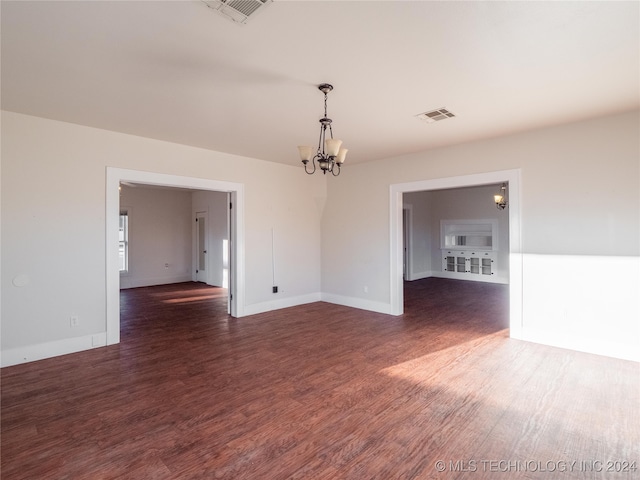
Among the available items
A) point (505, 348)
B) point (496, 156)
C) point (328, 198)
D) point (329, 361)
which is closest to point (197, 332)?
point (329, 361)

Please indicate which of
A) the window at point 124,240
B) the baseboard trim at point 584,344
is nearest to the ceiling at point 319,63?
the baseboard trim at point 584,344

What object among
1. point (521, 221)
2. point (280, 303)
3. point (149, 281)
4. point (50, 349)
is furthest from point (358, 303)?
point (149, 281)

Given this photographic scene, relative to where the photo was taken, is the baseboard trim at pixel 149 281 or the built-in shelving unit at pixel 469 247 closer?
the baseboard trim at pixel 149 281

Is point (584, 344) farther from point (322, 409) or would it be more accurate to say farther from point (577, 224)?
point (322, 409)

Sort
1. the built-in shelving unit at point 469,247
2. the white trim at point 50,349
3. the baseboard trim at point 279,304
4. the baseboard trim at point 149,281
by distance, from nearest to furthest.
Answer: the white trim at point 50,349, the baseboard trim at point 279,304, the baseboard trim at point 149,281, the built-in shelving unit at point 469,247

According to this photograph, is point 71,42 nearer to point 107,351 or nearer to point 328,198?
point 107,351

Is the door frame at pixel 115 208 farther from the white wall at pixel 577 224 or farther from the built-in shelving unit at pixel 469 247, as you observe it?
the built-in shelving unit at pixel 469 247

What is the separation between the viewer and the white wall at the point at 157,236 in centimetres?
869

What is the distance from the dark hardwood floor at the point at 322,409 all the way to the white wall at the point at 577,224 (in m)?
0.35

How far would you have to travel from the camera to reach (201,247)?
9.48 meters

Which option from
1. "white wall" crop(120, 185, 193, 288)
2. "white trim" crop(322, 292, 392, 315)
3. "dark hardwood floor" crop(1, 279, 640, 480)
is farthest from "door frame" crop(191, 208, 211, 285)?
"dark hardwood floor" crop(1, 279, 640, 480)

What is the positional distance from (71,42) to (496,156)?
180 inches

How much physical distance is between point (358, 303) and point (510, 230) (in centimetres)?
280

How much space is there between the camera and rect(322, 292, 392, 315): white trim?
18.7 ft
